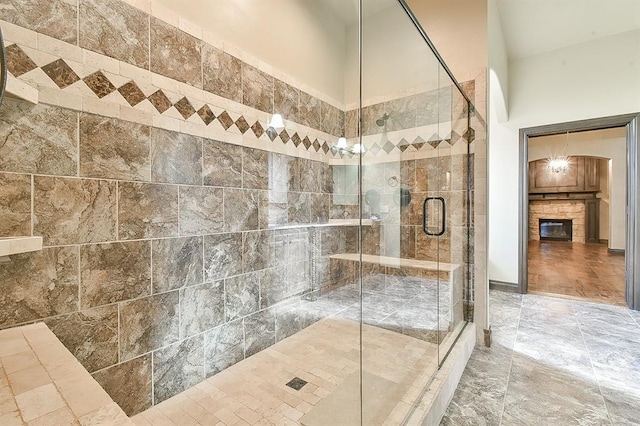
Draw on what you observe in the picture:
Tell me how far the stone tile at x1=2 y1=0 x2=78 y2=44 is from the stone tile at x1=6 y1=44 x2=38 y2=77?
4.4 inches

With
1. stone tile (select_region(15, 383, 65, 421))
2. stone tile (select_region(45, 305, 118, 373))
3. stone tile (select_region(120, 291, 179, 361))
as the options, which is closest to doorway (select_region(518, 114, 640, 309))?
stone tile (select_region(120, 291, 179, 361))

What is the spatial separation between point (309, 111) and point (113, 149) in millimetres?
1755

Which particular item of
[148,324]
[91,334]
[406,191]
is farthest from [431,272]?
[91,334]

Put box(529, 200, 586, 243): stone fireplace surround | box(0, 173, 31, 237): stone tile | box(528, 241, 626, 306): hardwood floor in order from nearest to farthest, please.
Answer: box(0, 173, 31, 237): stone tile, box(528, 241, 626, 306): hardwood floor, box(529, 200, 586, 243): stone fireplace surround

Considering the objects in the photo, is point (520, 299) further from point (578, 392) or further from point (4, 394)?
point (4, 394)

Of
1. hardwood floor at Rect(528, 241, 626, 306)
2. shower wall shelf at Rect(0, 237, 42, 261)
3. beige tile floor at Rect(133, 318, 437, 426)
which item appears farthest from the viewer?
hardwood floor at Rect(528, 241, 626, 306)

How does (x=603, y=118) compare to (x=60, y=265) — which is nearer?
(x=60, y=265)

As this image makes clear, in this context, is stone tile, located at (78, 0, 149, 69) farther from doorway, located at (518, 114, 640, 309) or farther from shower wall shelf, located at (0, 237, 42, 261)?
doorway, located at (518, 114, 640, 309)

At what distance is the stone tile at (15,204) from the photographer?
116 cm

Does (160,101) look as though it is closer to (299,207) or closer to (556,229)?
(299,207)

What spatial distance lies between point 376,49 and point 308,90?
804 mm

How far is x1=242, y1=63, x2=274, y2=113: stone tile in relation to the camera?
2.13 m

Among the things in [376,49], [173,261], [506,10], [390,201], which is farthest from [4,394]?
[506,10]

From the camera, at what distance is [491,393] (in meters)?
1.84
